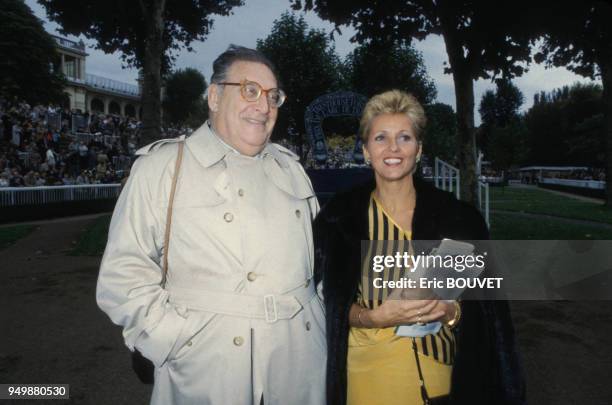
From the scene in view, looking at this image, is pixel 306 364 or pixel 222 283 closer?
pixel 222 283

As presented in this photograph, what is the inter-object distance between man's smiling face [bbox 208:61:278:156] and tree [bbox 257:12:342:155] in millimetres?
32525

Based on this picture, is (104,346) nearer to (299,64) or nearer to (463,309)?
(463,309)

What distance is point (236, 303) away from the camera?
2.06m

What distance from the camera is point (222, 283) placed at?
6.78 ft

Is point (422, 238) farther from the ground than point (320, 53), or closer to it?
closer to it

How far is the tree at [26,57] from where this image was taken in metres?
33.7

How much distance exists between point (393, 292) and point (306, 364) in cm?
55

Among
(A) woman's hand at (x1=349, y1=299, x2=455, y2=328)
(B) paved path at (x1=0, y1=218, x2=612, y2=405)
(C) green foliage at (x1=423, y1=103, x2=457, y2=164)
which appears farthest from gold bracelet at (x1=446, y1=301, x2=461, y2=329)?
(C) green foliage at (x1=423, y1=103, x2=457, y2=164)

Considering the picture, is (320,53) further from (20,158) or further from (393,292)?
(393,292)

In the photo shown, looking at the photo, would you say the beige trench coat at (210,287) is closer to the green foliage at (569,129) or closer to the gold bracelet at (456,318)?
the gold bracelet at (456,318)

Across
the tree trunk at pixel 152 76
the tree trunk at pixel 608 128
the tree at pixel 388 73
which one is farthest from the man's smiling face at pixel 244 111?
the tree at pixel 388 73

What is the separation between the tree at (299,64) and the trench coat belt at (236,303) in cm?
3295

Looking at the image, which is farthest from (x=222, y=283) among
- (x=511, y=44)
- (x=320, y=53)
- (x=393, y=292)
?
(x=320, y=53)

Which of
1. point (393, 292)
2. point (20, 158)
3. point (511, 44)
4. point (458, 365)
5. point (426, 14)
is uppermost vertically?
point (426, 14)
